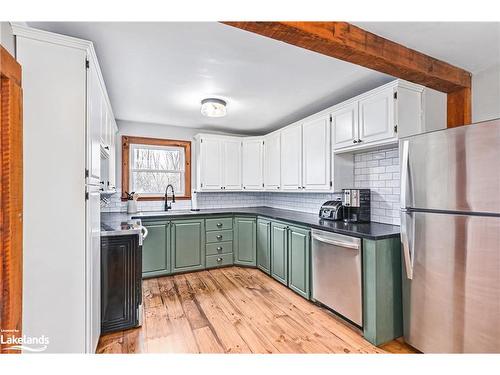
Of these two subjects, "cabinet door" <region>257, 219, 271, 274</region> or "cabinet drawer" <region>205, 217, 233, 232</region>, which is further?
"cabinet drawer" <region>205, 217, 233, 232</region>

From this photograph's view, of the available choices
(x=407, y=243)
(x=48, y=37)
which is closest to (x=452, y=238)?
(x=407, y=243)

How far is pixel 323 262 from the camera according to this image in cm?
250

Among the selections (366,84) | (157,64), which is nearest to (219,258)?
(157,64)

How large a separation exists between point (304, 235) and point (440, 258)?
4.19 feet

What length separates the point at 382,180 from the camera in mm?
2656

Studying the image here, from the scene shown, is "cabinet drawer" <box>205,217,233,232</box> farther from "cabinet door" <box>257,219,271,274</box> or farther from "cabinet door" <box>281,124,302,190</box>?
"cabinet door" <box>281,124,302,190</box>

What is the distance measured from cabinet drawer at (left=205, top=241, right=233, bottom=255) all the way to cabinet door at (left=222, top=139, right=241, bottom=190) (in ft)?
3.22

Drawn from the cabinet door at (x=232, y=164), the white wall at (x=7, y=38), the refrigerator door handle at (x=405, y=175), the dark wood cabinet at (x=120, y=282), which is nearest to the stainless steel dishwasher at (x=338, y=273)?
the refrigerator door handle at (x=405, y=175)

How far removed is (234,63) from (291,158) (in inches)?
70.7

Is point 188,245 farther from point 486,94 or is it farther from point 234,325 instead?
point 486,94

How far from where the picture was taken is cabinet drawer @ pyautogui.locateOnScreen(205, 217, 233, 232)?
12.3 ft

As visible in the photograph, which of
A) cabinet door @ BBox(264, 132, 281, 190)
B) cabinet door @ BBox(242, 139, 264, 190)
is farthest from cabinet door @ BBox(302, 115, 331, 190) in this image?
cabinet door @ BBox(242, 139, 264, 190)

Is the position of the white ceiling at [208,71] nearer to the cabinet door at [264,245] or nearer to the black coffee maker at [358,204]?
the black coffee maker at [358,204]

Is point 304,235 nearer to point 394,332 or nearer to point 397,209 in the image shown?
point 397,209
